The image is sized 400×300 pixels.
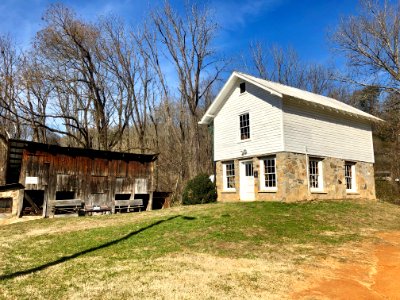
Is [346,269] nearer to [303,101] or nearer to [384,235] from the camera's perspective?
[384,235]

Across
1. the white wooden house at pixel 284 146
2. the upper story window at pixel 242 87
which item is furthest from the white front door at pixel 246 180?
the upper story window at pixel 242 87

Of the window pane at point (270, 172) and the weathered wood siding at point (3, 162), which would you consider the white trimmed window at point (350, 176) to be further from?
the weathered wood siding at point (3, 162)

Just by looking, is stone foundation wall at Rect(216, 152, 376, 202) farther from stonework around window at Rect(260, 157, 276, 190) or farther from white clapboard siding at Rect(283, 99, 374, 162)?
white clapboard siding at Rect(283, 99, 374, 162)

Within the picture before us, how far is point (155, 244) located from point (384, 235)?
834 cm

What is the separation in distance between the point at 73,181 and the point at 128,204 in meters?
Answer: 3.84

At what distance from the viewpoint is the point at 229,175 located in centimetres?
2109

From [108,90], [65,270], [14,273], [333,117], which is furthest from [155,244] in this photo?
[108,90]

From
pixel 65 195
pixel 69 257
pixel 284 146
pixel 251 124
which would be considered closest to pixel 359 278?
pixel 69 257

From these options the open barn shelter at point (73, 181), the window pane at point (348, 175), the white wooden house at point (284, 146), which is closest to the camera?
the white wooden house at point (284, 146)

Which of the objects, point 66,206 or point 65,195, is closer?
point 66,206

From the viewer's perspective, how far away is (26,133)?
38.0 meters

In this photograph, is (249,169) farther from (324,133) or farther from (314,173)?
(324,133)

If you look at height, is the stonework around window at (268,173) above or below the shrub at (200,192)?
above

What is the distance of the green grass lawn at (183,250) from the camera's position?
6.54 m
